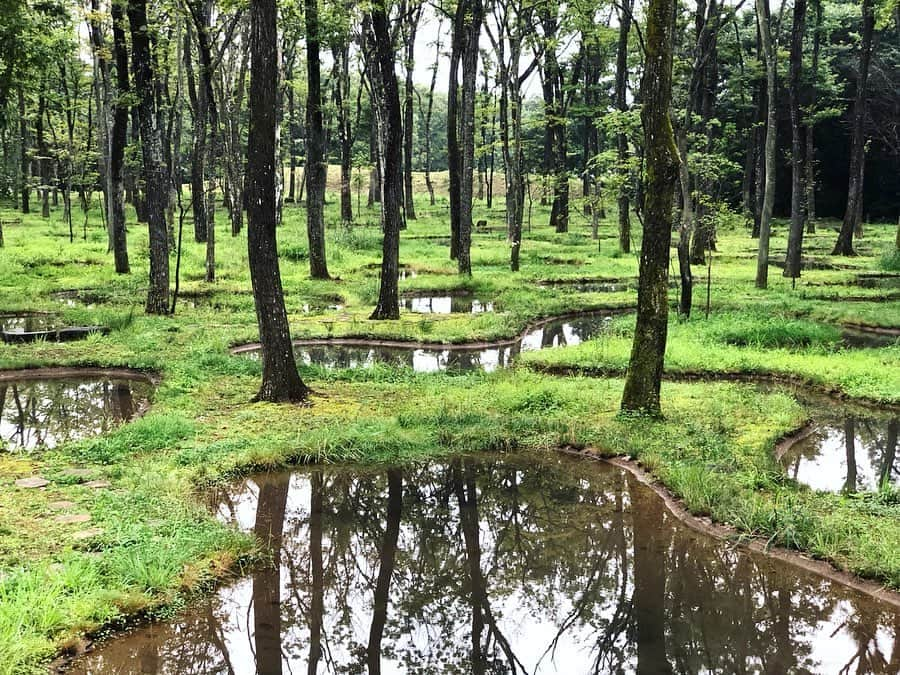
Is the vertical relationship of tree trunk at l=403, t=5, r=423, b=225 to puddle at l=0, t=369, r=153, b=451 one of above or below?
above

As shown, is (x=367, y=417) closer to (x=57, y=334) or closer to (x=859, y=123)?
(x=57, y=334)

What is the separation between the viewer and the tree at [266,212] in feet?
30.8

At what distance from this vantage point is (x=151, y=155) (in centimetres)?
1558

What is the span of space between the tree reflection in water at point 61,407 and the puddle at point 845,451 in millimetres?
8404

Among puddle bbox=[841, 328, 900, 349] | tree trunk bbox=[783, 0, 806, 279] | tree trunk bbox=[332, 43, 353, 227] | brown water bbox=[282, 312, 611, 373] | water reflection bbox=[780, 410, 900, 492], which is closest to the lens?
water reflection bbox=[780, 410, 900, 492]

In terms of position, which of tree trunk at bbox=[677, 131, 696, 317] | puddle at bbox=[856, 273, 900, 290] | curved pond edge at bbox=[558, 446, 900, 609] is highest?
tree trunk at bbox=[677, 131, 696, 317]

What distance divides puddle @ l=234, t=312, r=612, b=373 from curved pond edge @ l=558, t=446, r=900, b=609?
4.88 meters

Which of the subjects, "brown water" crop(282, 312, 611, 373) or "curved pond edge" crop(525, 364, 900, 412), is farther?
"brown water" crop(282, 312, 611, 373)

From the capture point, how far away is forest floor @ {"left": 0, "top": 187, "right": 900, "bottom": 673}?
562 cm

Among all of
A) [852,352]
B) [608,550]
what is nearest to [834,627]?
[608,550]

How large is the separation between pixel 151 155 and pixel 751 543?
13995 mm

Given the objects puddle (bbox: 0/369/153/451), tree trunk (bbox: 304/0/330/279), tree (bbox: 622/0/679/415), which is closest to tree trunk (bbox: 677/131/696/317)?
tree (bbox: 622/0/679/415)

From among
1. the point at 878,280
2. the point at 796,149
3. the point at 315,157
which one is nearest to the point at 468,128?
the point at 315,157

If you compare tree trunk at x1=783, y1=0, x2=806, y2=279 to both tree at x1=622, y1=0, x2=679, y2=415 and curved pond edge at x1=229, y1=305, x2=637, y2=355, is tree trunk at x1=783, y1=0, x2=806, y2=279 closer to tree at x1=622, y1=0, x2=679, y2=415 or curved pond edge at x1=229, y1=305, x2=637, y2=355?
curved pond edge at x1=229, y1=305, x2=637, y2=355
